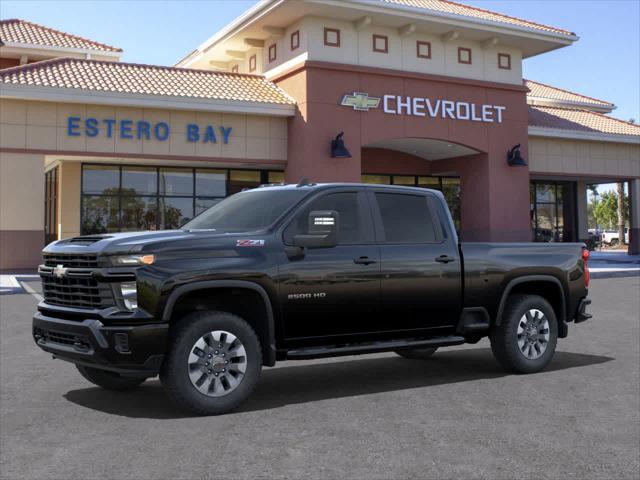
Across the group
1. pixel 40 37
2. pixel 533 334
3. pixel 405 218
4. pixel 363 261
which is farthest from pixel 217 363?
pixel 40 37

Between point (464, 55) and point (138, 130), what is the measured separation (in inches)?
549

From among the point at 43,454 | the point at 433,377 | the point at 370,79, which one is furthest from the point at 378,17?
the point at 43,454

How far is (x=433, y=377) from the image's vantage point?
8.11 meters

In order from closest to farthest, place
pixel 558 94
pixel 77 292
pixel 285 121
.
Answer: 1. pixel 77 292
2. pixel 285 121
3. pixel 558 94

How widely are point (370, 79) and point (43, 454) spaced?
80.0ft

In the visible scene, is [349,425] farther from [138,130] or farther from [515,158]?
[515,158]

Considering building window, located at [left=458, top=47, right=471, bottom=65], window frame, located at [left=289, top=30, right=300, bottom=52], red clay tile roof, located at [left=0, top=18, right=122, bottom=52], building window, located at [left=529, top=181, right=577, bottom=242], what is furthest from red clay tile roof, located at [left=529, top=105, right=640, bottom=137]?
red clay tile roof, located at [left=0, top=18, right=122, bottom=52]

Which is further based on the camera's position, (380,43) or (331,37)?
(380,43)

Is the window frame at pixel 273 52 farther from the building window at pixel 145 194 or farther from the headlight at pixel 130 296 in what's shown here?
the headlight at pixel 130 296

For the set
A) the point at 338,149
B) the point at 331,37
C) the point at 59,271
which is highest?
the point at 331,37

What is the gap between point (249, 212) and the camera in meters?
7.53

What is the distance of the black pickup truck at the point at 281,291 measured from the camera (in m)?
6.18

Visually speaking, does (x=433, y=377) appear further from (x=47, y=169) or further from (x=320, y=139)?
(x=47, y=169)

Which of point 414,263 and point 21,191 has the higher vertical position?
point 21,191
